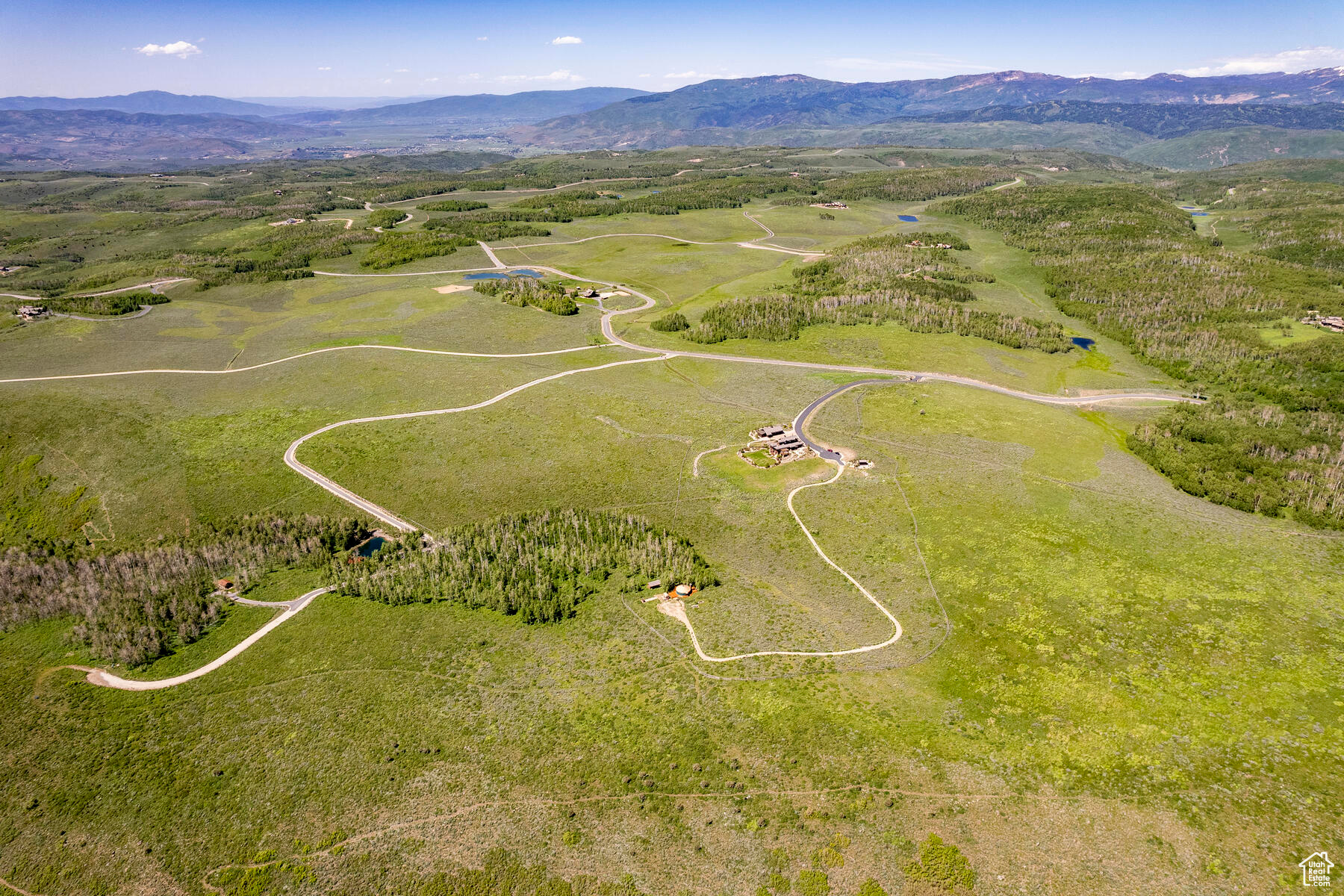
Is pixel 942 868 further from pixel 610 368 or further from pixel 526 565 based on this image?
pixel 610 368

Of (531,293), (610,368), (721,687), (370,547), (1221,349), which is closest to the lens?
(721,687)

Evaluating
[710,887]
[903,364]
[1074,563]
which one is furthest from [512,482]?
[903,364]

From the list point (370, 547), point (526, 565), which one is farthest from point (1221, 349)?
point (370, 547)

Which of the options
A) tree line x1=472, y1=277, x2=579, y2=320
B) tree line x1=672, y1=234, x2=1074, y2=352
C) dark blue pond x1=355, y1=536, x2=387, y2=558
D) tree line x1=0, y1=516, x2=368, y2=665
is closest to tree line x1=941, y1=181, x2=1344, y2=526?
tree line x1=672, y1=234, x2=1074, y2=352

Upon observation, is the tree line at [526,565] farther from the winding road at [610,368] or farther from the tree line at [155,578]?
the tree line at [155,578]

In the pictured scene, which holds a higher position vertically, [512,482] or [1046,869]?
[512,482]

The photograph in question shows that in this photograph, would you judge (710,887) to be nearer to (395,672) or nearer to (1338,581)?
(395,672)

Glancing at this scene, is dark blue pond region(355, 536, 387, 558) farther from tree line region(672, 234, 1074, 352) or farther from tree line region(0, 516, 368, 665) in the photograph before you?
tree line region(672, 234, 1074, 352)
